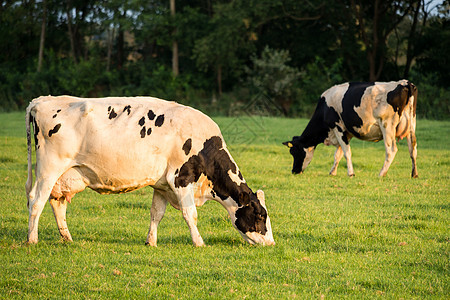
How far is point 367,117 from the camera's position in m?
15.8

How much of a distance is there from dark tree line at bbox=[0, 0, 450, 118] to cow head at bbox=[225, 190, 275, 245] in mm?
30435

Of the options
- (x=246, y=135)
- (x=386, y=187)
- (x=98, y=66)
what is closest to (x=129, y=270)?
(x=386, y=187)

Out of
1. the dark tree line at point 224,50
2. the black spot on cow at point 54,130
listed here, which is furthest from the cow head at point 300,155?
the dark tree line at point 224,50

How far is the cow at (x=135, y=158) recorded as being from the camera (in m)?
8.08

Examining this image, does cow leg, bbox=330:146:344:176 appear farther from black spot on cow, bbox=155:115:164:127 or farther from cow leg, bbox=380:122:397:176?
black spot on cow, bbox=155:115:164:127

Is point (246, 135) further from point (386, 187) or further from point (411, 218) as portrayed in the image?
point (411, 218)

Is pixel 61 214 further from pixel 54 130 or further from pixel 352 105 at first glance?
pixel 352 105

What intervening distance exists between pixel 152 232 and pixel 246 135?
751 inches

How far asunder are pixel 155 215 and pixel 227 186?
1112 mm

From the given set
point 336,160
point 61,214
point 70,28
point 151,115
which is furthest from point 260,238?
point 70,28

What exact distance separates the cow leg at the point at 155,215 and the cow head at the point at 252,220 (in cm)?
105

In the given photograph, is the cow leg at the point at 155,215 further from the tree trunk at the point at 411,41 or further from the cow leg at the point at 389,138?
the tree trunk at the point at 411,41

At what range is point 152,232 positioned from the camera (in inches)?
331

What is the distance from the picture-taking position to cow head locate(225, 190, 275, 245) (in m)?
8.40
